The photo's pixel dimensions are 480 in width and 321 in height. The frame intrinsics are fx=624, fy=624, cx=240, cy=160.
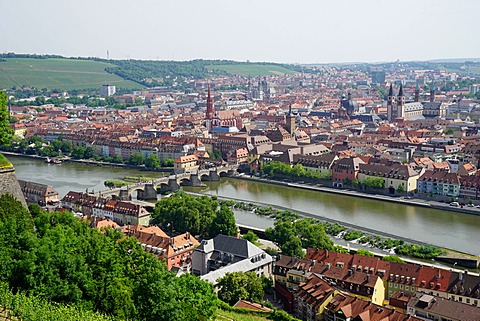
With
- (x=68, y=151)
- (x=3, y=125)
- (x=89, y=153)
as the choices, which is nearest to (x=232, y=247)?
(x=3, y=125)

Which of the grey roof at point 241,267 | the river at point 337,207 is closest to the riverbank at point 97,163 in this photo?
the river at point 337,207

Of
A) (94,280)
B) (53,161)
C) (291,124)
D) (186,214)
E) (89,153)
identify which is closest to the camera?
(94,280)

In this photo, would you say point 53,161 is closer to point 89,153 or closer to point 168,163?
point 89,153

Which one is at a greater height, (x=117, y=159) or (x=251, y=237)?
(x=251, y=237)

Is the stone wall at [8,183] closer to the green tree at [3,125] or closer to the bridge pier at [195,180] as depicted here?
the green tree at [3,125]

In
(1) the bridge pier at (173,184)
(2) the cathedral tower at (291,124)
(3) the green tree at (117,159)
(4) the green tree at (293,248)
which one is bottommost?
(3) the green tree at (117,159)

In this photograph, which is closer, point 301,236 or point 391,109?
point 301,236
